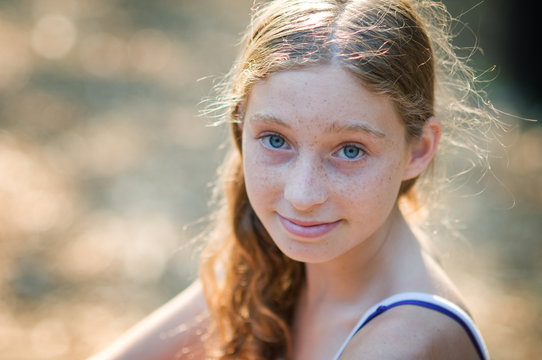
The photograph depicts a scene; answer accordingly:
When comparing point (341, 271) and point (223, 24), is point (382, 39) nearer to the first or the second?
point (341, 271)

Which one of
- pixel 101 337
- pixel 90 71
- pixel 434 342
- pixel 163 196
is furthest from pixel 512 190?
pixel 90 71

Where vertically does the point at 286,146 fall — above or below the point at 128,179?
below

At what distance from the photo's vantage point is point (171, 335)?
2.07 m

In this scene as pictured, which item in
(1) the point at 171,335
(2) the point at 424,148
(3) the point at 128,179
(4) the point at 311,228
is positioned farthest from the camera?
(3) the point at 128,179

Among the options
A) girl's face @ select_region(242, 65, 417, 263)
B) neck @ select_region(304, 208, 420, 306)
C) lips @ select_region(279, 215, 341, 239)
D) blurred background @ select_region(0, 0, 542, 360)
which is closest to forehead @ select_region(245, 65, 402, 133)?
girl's face @ select_region(242, 65, 417, 263)

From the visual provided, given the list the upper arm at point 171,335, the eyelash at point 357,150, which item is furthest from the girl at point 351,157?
the upper arm at point 171,335

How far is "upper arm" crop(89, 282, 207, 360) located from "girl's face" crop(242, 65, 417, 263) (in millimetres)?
618

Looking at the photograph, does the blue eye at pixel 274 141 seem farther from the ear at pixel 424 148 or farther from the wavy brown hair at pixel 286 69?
the ear at pixel 424 148

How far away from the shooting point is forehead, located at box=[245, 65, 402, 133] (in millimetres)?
1448

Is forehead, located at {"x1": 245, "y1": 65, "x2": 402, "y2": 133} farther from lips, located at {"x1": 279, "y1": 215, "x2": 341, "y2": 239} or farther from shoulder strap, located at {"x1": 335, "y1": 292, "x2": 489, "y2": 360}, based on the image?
shoulder strap, located at {"x1": 335, "y1": 292, "x2": 489, "y2": 360}

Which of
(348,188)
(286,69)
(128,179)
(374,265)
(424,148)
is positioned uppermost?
(128,179)

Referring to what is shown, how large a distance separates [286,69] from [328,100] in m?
0.13

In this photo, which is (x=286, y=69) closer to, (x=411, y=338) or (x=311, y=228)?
(x=311, y=228)

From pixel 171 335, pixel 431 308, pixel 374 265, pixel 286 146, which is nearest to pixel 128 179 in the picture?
pixel 171 335
